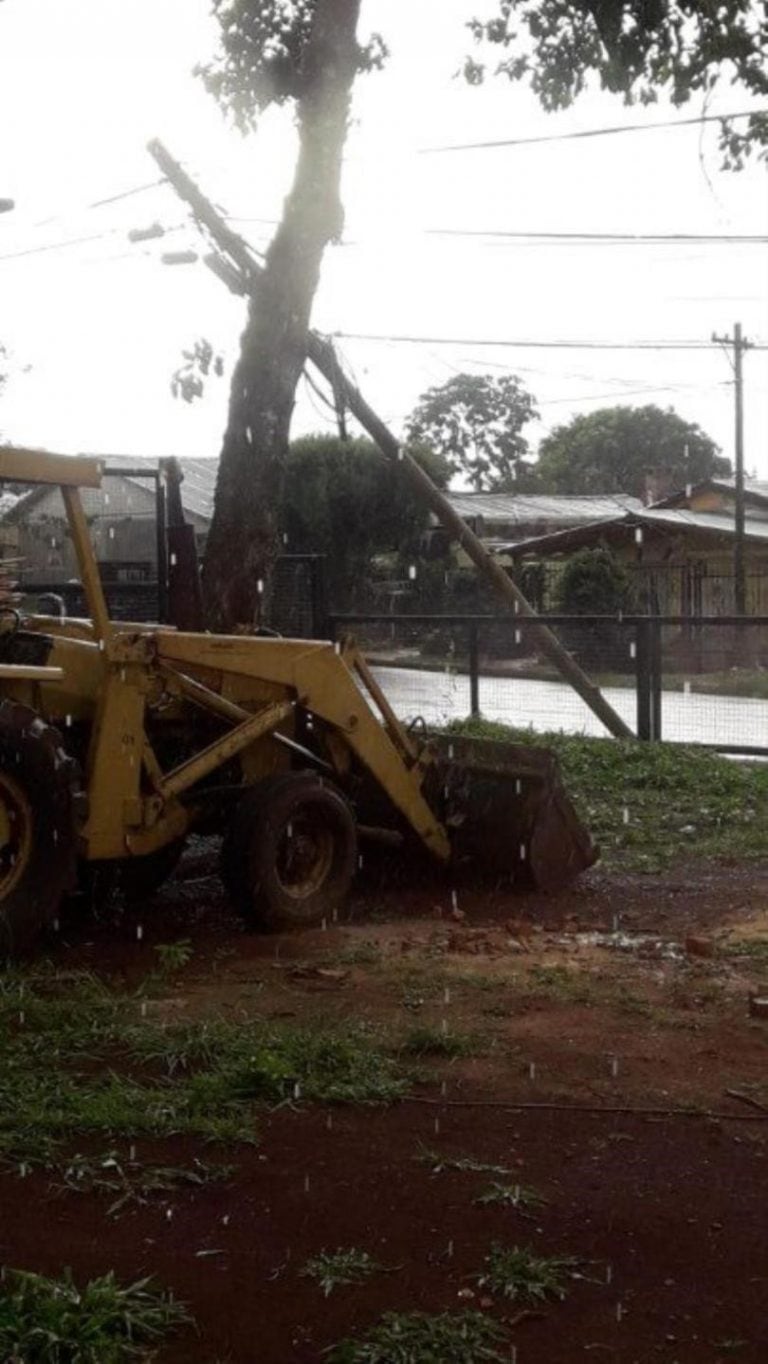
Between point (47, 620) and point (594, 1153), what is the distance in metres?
4.71

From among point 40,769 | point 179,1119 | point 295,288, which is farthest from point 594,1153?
point 295,288

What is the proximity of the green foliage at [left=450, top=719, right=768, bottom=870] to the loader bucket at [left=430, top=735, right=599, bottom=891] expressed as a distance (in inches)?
47.9

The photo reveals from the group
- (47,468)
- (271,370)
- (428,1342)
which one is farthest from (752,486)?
(428,1342)

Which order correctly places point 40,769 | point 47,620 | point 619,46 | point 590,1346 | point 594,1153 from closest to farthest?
1. point 590,1346
2. point 594,1153
3. point 40,769
4. point 47,620
5. point 619,46

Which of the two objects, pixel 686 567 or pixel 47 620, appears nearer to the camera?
pixel 47 620

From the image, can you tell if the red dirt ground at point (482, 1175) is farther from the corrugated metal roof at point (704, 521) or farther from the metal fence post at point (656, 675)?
the corrugated metal roof at point (704, 521)

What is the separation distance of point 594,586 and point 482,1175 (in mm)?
36296

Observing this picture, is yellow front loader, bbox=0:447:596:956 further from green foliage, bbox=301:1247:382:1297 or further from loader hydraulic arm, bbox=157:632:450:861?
green foliage, bbox=301:1247:382:1297

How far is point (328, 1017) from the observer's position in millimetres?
6973

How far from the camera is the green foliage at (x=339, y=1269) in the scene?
4348mm

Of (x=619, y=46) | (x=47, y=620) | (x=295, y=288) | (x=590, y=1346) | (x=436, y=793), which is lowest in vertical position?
(x=590, y=1346)

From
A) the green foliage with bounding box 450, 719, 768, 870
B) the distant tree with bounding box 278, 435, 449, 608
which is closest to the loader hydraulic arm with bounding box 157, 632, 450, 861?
the green foliage with bounding box 450, 719, 768, 870

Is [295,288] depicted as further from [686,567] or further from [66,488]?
[686,567]

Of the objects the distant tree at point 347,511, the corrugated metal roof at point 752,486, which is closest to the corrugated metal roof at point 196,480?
the distant tree at point 347,511
